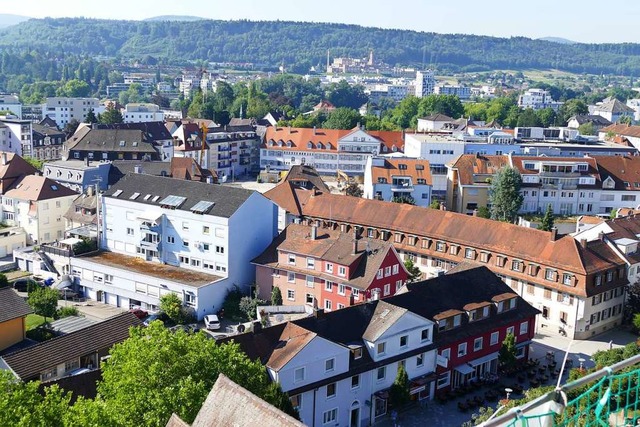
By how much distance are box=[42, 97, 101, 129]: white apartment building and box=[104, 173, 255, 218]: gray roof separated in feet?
188

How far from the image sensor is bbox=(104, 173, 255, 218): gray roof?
29.4m

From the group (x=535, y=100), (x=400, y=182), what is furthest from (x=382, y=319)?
(x=535, y=100)

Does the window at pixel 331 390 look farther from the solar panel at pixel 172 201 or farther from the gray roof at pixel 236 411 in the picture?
the solar panel at pixel 172 201

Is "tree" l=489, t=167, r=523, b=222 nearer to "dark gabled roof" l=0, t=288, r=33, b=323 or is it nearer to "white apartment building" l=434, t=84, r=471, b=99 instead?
"dark gabled roof" l=0, t=288, r=33, b=323

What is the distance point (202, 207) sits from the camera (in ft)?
96.9

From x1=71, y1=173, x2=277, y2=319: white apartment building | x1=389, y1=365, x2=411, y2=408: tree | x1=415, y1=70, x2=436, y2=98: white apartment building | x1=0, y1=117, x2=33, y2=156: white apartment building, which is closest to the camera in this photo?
x1=389, y1=365, x2=411, y2=408: tree

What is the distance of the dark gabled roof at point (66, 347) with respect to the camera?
18.2 meters

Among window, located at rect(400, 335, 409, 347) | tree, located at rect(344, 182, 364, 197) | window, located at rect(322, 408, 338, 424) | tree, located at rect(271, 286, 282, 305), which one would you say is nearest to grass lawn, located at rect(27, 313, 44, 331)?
tree, located at rect(271, 286, 282, 305)

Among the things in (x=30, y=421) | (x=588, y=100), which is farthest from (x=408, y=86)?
(x=30, y=421)

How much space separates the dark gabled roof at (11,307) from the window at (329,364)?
9.84 metres

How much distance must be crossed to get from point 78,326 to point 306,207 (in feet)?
43.3

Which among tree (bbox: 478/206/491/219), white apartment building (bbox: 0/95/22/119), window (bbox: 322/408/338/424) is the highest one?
white apartment building (bbox: 0/95/22/119)

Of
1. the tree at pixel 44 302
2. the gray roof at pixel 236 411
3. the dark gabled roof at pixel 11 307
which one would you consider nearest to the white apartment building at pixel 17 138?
the tree at pixel 44 302

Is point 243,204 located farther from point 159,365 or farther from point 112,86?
point 112,86
